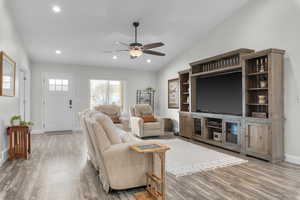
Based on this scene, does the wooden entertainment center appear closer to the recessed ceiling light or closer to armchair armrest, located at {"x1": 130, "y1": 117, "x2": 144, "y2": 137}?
armchair armrest, located at {"x1": 130, "y1": 117, "x2": 144, "y2": 137}

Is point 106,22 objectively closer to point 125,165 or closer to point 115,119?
point 115,119

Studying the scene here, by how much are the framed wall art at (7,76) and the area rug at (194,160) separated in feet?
11.0

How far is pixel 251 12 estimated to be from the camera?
15.0 ft

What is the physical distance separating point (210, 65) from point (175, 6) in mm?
1888

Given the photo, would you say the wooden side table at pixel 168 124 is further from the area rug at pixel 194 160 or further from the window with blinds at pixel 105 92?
the area rug at pixel 194 160

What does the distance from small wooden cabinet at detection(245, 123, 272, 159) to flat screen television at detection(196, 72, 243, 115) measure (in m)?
0.53

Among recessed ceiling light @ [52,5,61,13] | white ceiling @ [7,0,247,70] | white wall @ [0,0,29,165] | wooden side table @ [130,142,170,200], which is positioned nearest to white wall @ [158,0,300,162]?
white ceiling @ [7,0,247,70]

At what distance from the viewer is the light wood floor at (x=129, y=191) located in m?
2.40

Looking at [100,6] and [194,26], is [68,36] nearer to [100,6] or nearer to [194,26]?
[100,6]

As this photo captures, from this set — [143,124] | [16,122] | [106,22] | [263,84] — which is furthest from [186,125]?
[16,122]

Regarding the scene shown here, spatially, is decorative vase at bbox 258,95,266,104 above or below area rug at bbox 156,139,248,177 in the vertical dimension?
above

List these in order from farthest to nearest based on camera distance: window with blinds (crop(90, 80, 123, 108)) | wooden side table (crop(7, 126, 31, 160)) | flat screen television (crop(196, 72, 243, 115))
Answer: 1. window with blinds (crop(90, 80, 123, 108))
2. flat screen television (crop(196, 72, 243, 115))
3. wooden side table (crop(7, 126, 31, 160))

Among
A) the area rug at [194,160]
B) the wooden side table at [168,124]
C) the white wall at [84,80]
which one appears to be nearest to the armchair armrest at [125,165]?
the area rug at [194,160]

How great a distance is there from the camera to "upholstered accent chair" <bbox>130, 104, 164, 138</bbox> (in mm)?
6121
